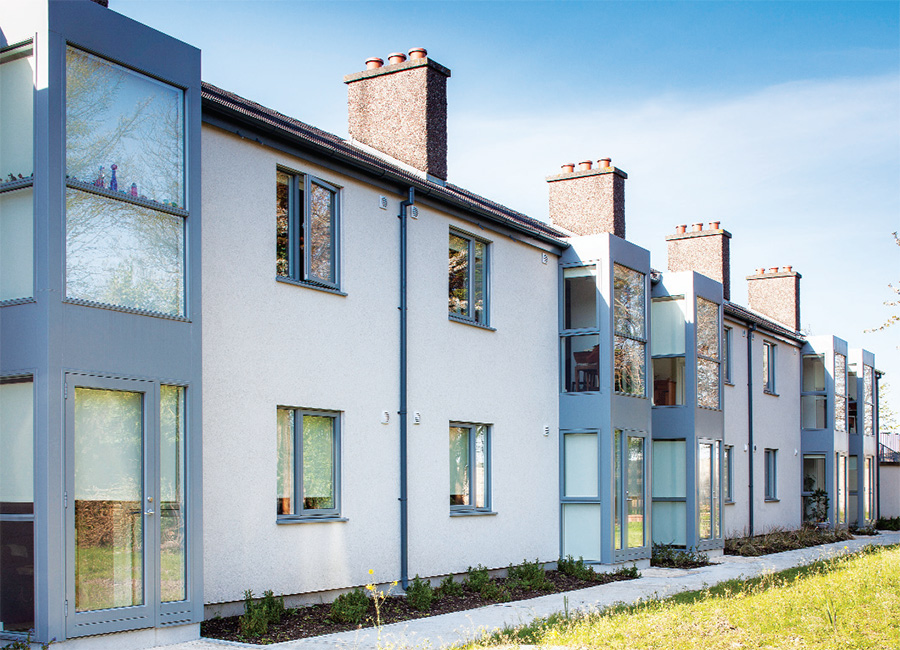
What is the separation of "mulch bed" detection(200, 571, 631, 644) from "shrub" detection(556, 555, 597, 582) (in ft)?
3.41

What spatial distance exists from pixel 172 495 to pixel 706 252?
2171 cm

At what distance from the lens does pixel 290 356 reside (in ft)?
39.3

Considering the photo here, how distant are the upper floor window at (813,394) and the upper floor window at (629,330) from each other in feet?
44.4

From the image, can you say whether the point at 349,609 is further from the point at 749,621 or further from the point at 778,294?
the point at 778,294

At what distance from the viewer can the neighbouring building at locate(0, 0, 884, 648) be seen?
876 cm

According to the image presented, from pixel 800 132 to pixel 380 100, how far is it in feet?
27.4

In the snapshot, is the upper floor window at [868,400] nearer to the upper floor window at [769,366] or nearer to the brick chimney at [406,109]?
the upper floor window at [769,366]

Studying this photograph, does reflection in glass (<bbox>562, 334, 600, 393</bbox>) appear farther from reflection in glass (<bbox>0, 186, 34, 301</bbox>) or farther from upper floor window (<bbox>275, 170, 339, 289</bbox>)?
reflection in glass (<bbox>0, 186, 34, 301</bbox>)

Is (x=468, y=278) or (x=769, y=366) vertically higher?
(x=468, y=278)

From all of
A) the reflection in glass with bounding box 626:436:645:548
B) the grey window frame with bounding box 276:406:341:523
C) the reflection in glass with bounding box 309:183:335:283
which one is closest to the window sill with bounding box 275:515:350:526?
the grey window frame with bounding box 276:406:341:523

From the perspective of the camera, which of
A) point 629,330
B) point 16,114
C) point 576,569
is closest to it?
point 16,114

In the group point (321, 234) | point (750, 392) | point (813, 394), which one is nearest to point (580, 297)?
point (321, 234)

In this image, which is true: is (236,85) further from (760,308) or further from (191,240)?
(760,308)

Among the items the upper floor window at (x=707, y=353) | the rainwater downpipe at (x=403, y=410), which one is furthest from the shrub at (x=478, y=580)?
the upper floor window at (x=707, y=353)
